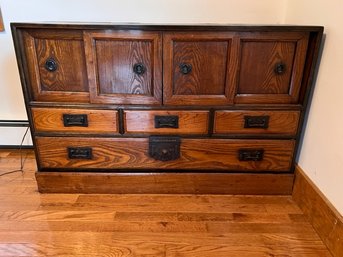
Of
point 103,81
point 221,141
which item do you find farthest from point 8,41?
point 221,141

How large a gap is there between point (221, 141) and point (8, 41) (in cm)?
144

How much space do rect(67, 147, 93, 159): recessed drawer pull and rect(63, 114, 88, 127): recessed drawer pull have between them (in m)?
0.13

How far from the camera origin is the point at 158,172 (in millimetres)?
1461

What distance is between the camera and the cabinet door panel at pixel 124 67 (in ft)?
3.95

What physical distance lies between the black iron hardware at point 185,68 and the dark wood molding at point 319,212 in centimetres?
79

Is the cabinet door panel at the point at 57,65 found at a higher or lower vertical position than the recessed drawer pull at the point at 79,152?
higher

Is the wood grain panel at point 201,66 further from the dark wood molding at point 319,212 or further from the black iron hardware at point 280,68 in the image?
the dark wood molding at point 319,212

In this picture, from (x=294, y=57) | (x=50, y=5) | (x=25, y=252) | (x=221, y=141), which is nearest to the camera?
(x=25, y=252)

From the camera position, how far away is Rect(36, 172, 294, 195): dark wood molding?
57.4 inches

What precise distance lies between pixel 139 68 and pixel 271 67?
2.07 ft

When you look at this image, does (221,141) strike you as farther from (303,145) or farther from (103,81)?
(103,81)

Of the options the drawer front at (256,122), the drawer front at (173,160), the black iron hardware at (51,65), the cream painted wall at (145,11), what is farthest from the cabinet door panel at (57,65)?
the drawer front at (256,122)

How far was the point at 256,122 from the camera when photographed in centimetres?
135

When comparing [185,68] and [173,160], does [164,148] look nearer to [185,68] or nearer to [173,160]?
[173,160]
